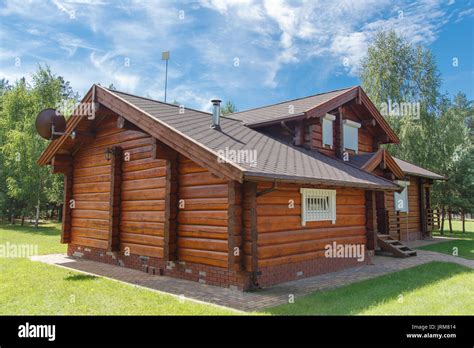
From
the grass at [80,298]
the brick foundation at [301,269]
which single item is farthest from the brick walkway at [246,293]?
the grass at [80,298]

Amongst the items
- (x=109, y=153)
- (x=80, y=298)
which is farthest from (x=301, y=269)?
(x=109, y=153)

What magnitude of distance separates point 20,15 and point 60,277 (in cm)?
838

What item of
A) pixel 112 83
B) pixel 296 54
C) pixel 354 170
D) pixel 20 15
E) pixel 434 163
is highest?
pixel 112 83

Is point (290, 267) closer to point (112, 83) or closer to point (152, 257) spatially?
point (152, 257)

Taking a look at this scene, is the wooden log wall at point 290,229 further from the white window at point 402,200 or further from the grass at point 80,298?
the white window at point 402,200

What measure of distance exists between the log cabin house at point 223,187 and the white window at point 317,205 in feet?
0.10

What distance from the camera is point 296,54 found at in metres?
21.0

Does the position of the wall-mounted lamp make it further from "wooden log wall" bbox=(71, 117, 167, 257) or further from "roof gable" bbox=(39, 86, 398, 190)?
"roof gable" bbox=(39, 86, 398, 190)

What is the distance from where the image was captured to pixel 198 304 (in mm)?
6594

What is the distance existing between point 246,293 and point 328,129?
7.75 meters

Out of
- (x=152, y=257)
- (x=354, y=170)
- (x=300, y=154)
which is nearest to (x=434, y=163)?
(x=354, y=170)

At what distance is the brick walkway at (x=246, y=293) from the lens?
275 inches

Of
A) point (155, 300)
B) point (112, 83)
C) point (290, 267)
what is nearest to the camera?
point (155, 300)

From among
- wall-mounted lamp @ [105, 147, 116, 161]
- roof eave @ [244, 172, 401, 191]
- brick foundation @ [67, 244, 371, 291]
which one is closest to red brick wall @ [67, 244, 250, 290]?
brick foundation @ [67, 244, 371, 291]
